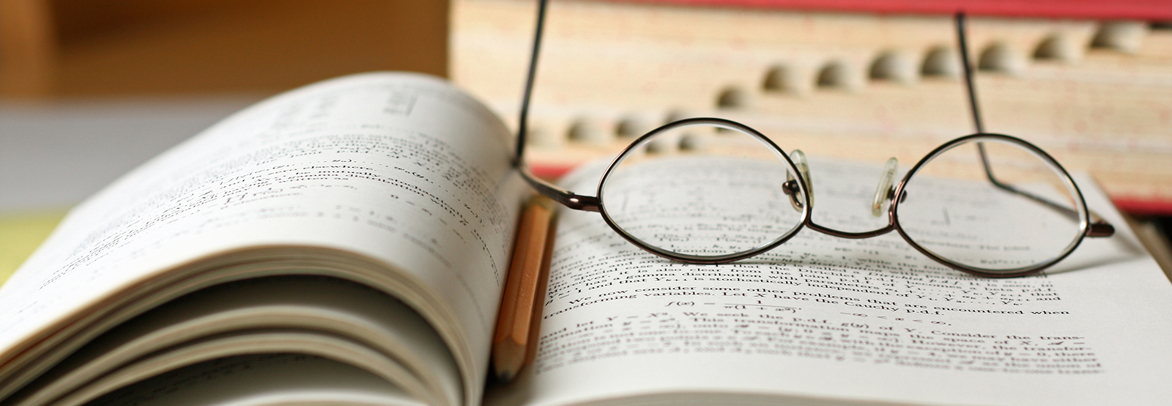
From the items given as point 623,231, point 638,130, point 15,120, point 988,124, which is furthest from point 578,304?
point 15,120

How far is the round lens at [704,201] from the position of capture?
0.49m

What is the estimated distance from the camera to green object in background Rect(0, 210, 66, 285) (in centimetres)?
67

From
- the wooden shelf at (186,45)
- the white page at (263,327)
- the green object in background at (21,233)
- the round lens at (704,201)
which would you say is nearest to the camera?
the white page at (263,327)

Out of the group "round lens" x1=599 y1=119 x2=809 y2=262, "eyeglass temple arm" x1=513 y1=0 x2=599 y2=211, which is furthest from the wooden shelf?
"round lens" x1=599 y1=119 x2=809 y2=262

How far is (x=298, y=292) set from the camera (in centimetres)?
36

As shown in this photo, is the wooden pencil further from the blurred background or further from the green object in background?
the green object in background

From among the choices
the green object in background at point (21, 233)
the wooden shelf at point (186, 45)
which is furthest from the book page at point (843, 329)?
the wooden shelf at point (186, 45)

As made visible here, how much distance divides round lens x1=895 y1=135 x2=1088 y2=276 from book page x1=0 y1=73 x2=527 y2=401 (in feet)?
0.98

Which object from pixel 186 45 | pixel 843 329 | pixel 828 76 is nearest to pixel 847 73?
pixel 828 76

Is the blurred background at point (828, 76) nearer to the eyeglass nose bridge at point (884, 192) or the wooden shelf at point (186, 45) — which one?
the eyeglass nose bridge at point (884, 192)

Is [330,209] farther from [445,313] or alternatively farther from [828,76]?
[828,76]

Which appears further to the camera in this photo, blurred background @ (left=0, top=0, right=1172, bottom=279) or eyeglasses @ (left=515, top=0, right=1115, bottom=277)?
blurred background @ (left=0, top=0, right=1172, bottom=279)

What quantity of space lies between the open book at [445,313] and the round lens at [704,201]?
0.07ft

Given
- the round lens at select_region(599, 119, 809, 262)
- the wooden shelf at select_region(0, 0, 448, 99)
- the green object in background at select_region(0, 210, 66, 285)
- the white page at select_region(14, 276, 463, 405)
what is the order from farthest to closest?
the wooden shelf at select_region(0, 0, 448, 99) → the green object in background at select_region(0, 210, 66, 285) → the round lens at select_region(599, 119, 809, 262) → the white page at select_region(14, 276, 463, 405)
